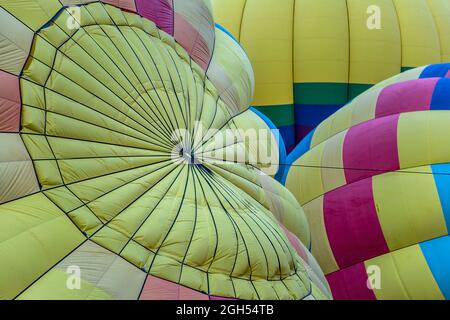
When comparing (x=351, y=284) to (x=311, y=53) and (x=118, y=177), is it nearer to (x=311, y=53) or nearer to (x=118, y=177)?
(x=118, y=177)

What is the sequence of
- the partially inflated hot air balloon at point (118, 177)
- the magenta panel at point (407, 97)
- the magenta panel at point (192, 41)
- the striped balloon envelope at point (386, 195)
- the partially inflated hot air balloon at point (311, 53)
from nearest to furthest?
1. the partially inflated hot air balloon at point (118, 177)
2. the magenta panel at point (192, 41)
3. the striped balloon envelope at point (386, 195)
4. the magenta panel at point (407, 97)
5. the partially inflated hot air balloon at point (311, 53)

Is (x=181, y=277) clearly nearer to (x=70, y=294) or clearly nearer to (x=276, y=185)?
(x=70, y=294)

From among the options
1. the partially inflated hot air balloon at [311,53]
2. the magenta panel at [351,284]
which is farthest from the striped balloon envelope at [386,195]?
the partially inflated hot air balloon at [311,53]

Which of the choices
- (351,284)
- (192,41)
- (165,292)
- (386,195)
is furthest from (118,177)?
(386,195)

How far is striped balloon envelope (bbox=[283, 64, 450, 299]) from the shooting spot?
437cm

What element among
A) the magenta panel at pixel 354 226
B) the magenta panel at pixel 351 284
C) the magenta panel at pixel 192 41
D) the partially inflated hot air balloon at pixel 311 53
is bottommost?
the magenta panel at pixel 351 284

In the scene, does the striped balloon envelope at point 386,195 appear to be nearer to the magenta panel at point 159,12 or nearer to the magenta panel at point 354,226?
the magenta panel at point 354,226

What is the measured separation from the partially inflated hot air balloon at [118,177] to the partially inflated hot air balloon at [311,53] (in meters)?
2.97

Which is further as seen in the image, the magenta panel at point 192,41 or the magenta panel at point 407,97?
the magenta panel at point 407,97

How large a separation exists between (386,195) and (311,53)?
2117mm

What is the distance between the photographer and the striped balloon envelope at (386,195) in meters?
4.37

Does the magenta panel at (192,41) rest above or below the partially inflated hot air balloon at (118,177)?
above

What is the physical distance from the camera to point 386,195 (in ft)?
15.0
